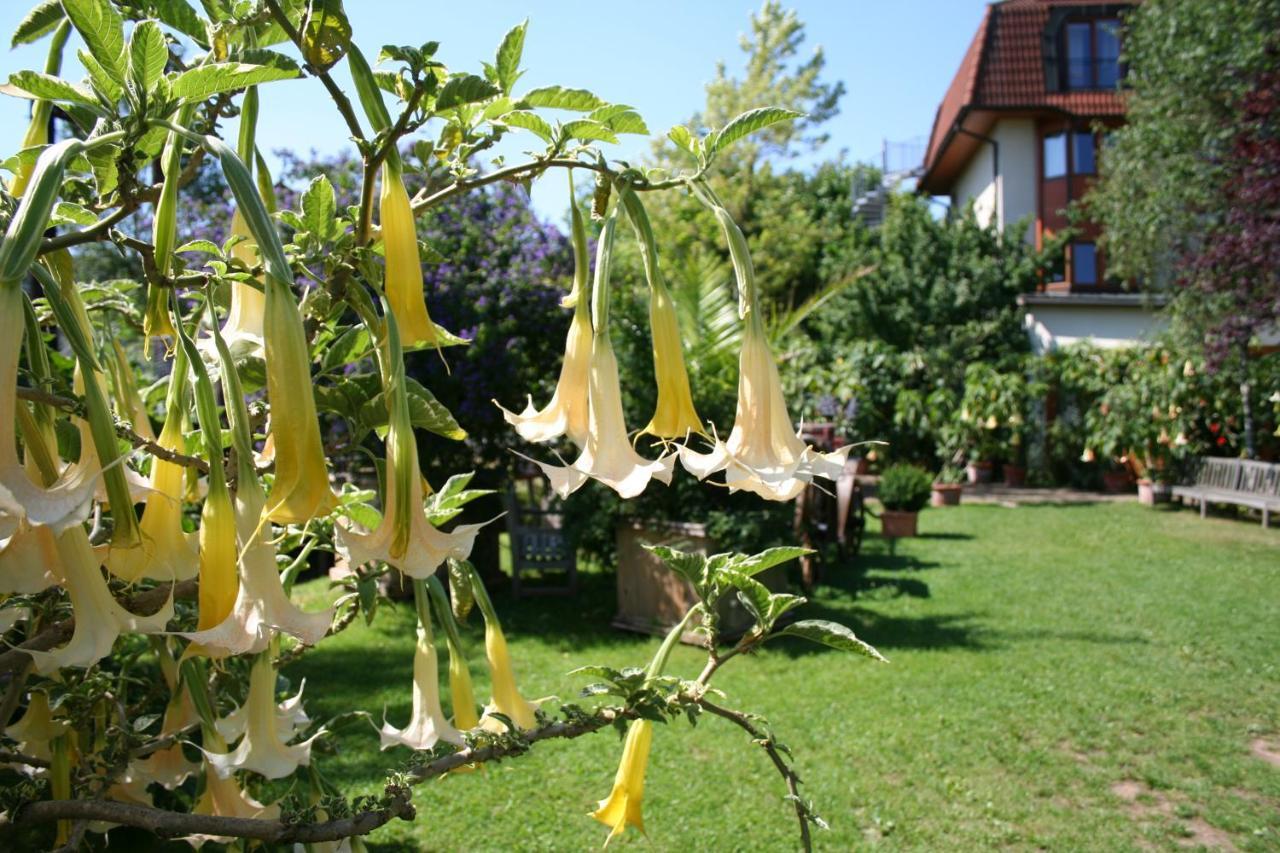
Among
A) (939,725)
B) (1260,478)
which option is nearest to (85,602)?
(939,725)

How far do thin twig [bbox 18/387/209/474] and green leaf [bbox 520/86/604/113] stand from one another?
1.53 feet

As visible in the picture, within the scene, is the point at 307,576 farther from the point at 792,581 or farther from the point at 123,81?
the point at 123,81

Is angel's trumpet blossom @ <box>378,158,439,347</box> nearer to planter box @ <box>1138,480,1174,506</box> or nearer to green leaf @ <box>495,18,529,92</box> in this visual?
green leaf @ <box>495,18,529,92</box>

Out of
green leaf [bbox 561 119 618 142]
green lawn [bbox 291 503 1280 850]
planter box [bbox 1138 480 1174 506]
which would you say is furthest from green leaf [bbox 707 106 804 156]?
planter box [bbox 1138 480 1174 506]

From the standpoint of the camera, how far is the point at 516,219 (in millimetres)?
6508

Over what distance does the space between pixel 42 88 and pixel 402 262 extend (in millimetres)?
288

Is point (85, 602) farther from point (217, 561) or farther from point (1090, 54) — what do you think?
point (1090, 54)

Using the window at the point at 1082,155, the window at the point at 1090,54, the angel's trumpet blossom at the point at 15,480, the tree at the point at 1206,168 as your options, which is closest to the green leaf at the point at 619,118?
the angel's trumpet blossom at the point at 15,480

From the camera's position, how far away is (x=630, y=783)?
1.33m

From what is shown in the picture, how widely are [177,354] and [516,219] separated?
5787 millimetres

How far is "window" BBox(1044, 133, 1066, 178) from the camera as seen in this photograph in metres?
17.5

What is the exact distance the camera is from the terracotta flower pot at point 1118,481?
12.7 meters

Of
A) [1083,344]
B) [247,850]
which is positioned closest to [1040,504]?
[1083,344]

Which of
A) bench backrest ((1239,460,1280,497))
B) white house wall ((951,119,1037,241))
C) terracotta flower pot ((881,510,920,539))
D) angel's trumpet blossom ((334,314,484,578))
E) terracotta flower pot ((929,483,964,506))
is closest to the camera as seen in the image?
angel's trumpet blossom ((334,314,484,578))
